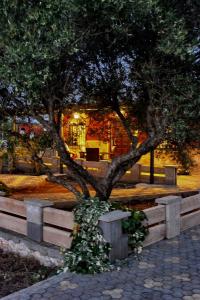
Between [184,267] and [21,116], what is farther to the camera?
[21,116]

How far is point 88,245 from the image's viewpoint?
7.19 meters

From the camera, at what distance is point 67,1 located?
5828 mm

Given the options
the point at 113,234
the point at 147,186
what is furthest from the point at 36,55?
the point at 147,186

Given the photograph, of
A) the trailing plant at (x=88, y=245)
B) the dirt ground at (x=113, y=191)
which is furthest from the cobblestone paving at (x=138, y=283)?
the dirt ground at (x=113, y=191)

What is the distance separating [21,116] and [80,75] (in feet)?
5.56

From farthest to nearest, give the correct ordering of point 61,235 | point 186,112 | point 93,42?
1. point 61,235
2. point 93,42
3. point 186,112

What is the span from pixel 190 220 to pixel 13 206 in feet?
14.5

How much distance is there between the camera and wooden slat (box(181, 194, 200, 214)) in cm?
943

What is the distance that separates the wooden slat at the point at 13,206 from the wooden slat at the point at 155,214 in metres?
2.92

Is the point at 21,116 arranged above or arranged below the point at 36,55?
below

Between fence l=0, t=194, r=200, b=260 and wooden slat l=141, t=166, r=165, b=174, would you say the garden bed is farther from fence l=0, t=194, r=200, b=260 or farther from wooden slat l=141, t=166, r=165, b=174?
wooden slat l=141, t=166, r=165, b=174

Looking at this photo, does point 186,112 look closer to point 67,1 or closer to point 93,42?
point 93,42

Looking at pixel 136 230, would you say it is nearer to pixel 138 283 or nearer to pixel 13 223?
pixel 138 283

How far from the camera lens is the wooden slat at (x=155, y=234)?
324 inches
